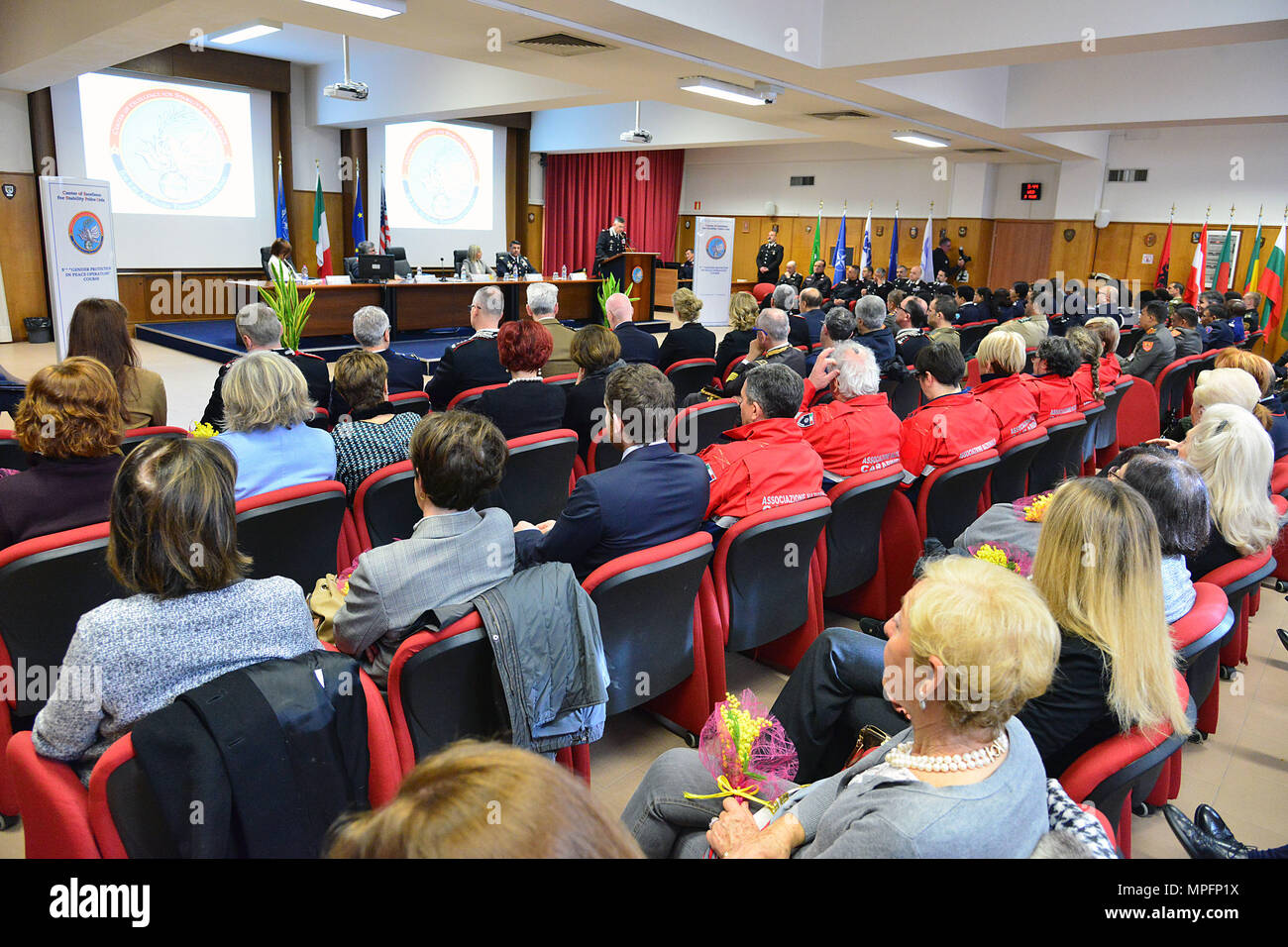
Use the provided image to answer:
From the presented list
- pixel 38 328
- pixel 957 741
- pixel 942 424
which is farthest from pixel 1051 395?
pixel 38 328

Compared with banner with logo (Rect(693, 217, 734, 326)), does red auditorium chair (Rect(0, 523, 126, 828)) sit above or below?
below

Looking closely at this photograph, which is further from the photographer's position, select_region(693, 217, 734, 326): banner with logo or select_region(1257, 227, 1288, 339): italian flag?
select_region(693, 217, 734, 326): banner with logo

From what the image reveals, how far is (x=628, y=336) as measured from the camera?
5430 mm

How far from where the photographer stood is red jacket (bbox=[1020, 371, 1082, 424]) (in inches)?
167

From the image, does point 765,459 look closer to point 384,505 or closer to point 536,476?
point 536,476

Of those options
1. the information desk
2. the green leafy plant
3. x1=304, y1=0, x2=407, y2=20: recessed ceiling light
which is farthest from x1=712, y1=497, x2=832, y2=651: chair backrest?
the information desk

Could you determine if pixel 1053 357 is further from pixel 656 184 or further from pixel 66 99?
pixel 656 184

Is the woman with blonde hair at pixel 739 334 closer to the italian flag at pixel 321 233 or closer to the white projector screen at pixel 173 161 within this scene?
the italian flag at pixel 321 233

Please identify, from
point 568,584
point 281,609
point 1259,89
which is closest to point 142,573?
point 281,609

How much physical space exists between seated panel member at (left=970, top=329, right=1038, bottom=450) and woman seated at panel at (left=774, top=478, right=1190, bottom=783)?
224 centimetres

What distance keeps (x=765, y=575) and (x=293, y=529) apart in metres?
1.42

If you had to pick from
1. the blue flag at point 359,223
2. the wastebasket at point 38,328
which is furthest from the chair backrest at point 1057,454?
the wastebasket at point 38,328

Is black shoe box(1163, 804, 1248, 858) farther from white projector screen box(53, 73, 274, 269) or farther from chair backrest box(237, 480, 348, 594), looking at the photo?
white projector screen box(53, 73, 274, 269)

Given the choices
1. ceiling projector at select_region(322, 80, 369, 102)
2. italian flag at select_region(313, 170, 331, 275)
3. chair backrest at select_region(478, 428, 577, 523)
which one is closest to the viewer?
chair backrest at select_region(478, 428, 577, 523)
